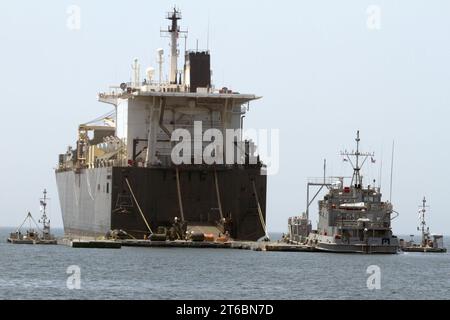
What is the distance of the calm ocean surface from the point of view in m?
56.1

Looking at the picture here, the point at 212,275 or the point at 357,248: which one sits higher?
the point at 357,248

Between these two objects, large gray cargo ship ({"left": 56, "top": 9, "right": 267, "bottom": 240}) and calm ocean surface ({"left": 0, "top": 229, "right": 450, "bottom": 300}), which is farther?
large gray cargo ship ({"left": 56, "top": 9, "right": 267, "bottom": 240})

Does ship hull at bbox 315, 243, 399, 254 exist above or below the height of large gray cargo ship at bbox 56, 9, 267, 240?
below

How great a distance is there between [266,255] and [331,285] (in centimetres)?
2030

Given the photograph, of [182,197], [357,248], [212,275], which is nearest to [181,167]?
[182,197]

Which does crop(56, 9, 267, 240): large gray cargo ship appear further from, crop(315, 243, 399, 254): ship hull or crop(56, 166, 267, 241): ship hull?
crop(315, 243, 399, 254): ship hull

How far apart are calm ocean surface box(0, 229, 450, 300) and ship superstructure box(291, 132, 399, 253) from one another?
1.51m

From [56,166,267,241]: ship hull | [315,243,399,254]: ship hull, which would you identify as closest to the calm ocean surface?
[315,243,399,254]: ship hull

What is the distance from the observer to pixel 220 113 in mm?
90875

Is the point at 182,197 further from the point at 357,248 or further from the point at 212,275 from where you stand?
the point at 212,275

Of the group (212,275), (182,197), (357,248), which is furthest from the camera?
(182,197)

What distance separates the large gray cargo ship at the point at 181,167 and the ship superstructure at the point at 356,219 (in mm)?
5695

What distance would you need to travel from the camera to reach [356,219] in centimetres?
8400

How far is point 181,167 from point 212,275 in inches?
935
